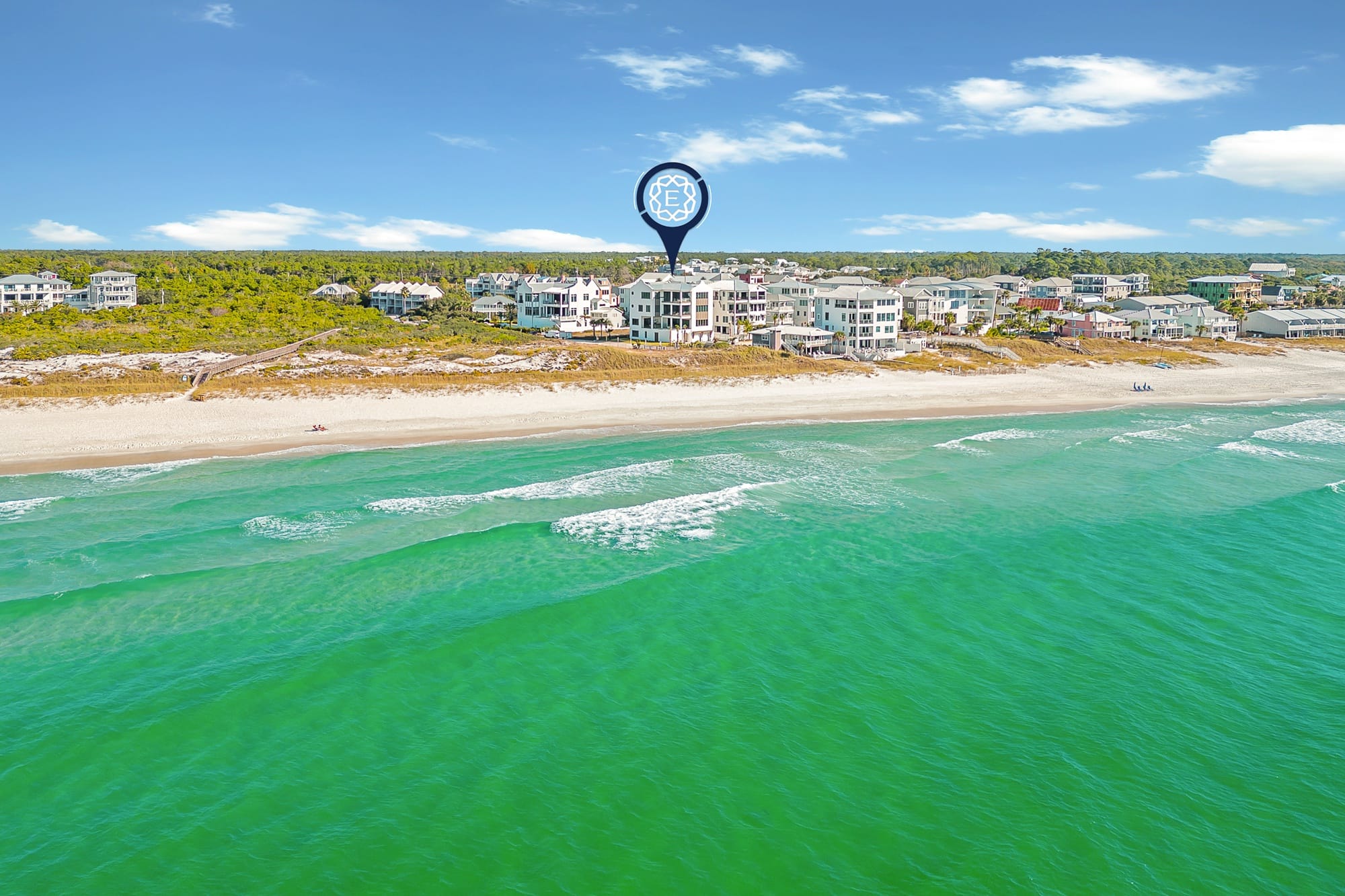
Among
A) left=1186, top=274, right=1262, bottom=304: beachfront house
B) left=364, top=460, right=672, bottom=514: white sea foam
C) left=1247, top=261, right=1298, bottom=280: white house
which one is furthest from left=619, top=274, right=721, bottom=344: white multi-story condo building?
left=1247, top=261, right=1298, bottom=280: white house

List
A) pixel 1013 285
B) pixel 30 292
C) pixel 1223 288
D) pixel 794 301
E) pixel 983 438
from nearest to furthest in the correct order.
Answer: pixel 983 438 → pixel 794 301 → pixel 30 292 → pixel 1013 285 → pixel 1223 288

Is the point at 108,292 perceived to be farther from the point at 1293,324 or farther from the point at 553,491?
the point at 1293,324

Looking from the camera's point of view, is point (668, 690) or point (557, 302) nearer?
point (668, 690)

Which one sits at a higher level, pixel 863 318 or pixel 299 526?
pixel 863 318

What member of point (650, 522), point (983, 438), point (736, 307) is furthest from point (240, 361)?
point (983, 438)

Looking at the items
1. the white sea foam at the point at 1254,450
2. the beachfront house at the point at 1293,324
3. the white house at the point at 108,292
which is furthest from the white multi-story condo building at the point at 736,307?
the white house at the point at 108,292

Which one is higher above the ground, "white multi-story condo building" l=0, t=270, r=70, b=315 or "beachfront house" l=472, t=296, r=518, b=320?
"white multi-story condo building" l=0, t=270, r=70, b=315

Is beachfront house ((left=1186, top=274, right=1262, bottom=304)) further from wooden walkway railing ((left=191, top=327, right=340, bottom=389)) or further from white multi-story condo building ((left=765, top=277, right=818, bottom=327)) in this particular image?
wooden walkway railing ((left=191, top=327, right=340, bottom=389))

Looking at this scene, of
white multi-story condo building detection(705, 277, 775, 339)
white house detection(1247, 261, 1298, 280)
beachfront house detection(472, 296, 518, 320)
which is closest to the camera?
white multi-story condo building detection(705, 277, 775, 339)
